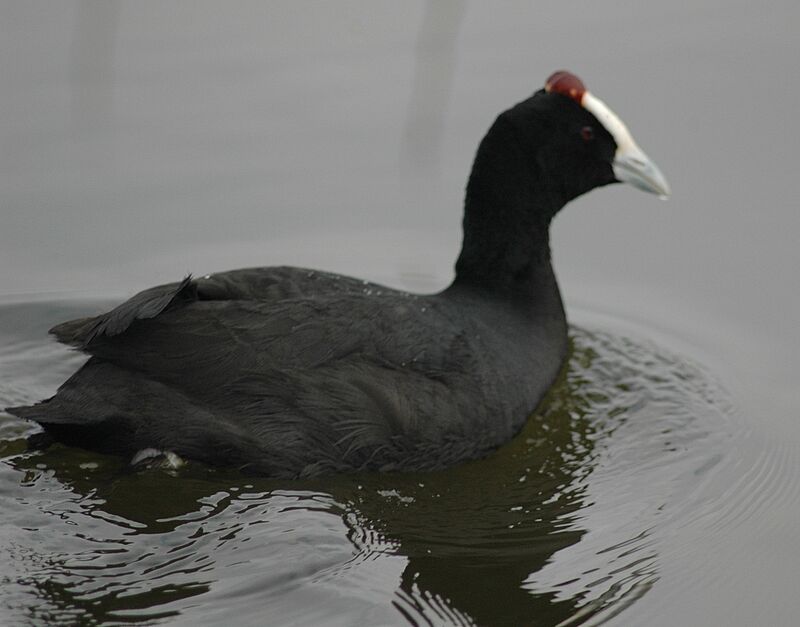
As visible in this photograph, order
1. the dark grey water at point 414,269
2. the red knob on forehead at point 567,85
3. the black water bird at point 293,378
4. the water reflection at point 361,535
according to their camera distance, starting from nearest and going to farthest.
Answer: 1. the water reflection at point 361,535
2. the dark grey water at point 414,269
3. the black water bird at point 293,378
4. the red knob on forehead at point 567,85

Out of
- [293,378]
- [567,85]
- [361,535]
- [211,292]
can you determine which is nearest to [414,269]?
[567,85]

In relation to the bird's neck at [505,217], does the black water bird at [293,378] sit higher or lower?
lower

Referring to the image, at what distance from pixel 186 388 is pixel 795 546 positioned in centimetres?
225

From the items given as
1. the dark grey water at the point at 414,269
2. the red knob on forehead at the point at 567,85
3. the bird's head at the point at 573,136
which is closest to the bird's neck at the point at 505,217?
the bird's head at the point at 573,136

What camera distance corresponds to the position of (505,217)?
5992 millimetres

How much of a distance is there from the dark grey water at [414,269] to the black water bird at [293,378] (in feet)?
0.44

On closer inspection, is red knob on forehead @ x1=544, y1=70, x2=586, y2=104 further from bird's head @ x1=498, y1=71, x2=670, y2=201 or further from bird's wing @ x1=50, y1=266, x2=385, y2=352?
bird's wing @ x1=50, y1=266, x2=385, y2=352

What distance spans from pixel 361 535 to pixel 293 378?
2.02ft

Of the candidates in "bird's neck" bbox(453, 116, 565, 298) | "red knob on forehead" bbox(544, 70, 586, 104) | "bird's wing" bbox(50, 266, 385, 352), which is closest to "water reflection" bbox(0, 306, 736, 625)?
"bird's wing" bbox(50, 266, 385, 352)

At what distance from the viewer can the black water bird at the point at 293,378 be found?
5.08 metres

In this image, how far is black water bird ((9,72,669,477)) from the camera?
508cm

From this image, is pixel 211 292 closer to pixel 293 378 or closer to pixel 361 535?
pixel 293 378

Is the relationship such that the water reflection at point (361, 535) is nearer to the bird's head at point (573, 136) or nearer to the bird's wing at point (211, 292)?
the bird's wing at point (211, 292)

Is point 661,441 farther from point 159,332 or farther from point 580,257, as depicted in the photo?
point 159,332
